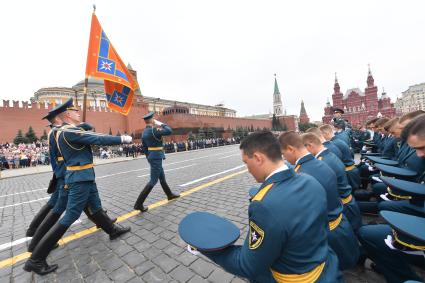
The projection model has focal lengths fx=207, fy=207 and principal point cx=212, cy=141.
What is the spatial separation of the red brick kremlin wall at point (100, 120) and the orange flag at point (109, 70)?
102ft

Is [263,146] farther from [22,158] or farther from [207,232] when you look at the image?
[22,158]

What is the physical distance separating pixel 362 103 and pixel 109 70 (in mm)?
87134

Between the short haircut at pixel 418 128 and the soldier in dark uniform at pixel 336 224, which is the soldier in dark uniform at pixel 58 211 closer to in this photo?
the soldier in dark uniform at pixel 336 224

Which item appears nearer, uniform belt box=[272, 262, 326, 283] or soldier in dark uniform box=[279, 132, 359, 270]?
uniform belt box=[272, 262, 326, 283]

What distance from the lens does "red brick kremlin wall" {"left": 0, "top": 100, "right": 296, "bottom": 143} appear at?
32.0 meters

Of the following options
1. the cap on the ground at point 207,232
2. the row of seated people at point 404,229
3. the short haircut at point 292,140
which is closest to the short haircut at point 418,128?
the row of seated people at point 404,229

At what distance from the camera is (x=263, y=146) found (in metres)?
1.46

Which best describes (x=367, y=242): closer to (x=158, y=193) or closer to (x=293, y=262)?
(x=293, y=262)

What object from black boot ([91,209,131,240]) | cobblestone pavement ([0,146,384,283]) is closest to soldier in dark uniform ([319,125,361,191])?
cobblestone pavement ([0,146,384,283])

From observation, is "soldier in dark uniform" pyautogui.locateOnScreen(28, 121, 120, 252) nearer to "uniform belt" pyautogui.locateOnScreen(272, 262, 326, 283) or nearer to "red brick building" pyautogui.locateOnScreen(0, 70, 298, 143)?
"uniform belt" pyautogui.locateOnScreen(272, 262, 326, 283)

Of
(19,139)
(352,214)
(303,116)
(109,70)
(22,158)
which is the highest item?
(303,116)

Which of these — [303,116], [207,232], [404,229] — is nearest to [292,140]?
[404,229]

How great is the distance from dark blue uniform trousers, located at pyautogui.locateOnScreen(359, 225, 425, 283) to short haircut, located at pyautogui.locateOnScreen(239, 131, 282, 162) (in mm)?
1564

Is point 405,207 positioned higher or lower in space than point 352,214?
higher
